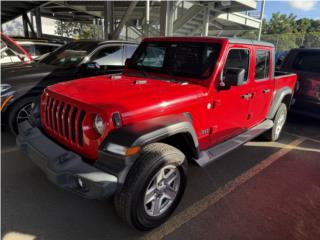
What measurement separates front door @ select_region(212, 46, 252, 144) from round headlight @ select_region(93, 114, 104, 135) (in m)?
Answer: 1.43

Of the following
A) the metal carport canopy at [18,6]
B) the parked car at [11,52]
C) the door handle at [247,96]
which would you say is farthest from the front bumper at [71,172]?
the metal carport canopy at [18,6]

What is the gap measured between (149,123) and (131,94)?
16.6 inches

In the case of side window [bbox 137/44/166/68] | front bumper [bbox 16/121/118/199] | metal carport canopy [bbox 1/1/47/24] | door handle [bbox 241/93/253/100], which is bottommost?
front bumper [bbox 16/121/118/199]

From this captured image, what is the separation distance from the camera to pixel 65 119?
8.61ft

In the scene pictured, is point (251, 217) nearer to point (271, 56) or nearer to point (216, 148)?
point (216, 148)

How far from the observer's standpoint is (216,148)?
337 centimetres

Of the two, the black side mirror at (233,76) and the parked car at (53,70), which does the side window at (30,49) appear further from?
the black side mirror at (233,76)

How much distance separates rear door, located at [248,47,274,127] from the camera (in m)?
3.94

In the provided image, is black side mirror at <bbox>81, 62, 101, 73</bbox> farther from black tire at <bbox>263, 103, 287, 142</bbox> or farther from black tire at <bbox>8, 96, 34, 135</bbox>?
black tire at <bbox>263, 103, 287, 142</bbox>

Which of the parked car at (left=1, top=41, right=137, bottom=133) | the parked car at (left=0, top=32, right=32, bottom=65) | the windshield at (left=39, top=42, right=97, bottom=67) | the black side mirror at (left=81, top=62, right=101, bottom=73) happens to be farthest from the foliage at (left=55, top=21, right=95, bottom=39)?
the black side mirror at (left=81, top=62, right=101, bottom=73)

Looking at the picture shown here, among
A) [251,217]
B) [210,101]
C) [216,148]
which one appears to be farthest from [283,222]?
[210,101]

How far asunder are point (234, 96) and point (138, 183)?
6.07ft

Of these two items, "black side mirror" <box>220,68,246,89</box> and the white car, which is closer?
"black side mirror" <box>220,68,246,89</box>

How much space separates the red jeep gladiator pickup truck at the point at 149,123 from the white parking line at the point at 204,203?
0.10 metres
